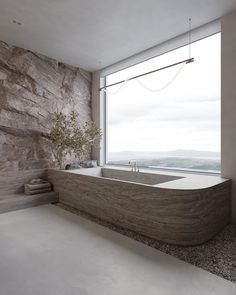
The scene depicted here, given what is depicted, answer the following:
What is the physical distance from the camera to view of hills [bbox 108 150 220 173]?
3562 mm

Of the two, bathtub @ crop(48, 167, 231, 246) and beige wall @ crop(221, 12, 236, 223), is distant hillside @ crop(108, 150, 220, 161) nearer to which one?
beige wall @ crop(221, 12, 236, 223)

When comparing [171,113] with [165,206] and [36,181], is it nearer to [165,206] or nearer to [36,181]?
[165,206]

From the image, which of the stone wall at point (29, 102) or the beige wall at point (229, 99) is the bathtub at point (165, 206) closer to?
the beige wall at point (229, 99)

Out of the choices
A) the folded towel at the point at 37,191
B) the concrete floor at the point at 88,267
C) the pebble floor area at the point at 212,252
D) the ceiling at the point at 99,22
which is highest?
the ceiling at the point at 99,22

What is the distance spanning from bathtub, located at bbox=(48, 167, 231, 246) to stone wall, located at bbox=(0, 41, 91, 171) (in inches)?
61.5

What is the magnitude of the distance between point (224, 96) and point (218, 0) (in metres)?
1.23

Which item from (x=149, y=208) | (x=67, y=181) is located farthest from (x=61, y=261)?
(x=67, y=181)

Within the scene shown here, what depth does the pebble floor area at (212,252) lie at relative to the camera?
77.0 inches

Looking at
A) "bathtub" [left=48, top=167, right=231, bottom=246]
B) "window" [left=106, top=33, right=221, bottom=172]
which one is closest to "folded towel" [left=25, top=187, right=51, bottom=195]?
"bathtub" [left=48, top=167, right=231, bottom=246]

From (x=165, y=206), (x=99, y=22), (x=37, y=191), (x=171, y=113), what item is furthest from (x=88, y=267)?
(x=99, y=22)

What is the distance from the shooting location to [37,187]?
4.10 metres

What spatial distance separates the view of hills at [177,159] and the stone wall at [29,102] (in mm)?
1762

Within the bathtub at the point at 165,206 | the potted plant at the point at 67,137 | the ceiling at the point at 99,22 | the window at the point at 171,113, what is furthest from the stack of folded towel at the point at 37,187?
the ceiling at the point at 99,22

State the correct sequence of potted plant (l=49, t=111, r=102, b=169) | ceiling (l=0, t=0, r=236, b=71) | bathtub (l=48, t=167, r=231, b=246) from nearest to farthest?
bathtub (l=48, t=167, r=231, b=246) < ceiling (l=0, t=0, r=236, b=71) < potted plant (l=49, t=111, r=102, b=169)
